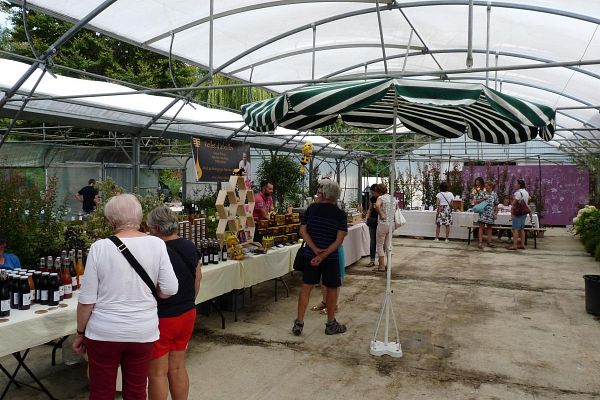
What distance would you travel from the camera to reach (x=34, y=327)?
9.54ft

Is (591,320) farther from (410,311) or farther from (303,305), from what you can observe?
(303,305)

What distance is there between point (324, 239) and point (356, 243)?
4.44 m

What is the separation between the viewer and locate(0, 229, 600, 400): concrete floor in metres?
3.66

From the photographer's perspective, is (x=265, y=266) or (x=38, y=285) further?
(x=265, y=266)

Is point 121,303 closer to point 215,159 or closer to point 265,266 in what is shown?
point 265,266

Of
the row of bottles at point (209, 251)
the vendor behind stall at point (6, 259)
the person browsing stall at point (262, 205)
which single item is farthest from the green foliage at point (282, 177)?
the vendor behind stall at point (6, 259)

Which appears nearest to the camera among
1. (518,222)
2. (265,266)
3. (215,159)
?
(265,266)

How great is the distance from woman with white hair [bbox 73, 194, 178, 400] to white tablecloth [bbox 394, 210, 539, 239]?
1161 centimetres

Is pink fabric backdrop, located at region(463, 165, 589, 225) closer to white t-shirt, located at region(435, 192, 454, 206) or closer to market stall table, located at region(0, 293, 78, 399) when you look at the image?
white t-shirt, located at region(435, 192, 454, 206)

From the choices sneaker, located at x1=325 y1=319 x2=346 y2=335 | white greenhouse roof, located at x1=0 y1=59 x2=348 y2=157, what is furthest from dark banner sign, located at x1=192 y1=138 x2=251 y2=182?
sneaker, located at x1=325 y1=319 x2=346 y2=335

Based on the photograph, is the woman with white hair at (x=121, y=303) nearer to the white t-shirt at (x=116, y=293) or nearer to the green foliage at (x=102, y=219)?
the white t-shirt at (x=116, y=293)

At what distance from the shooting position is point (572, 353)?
14.6 feet

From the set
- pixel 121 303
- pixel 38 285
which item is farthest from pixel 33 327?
pixel 121 303

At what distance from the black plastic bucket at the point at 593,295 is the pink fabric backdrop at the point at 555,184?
12.1m
